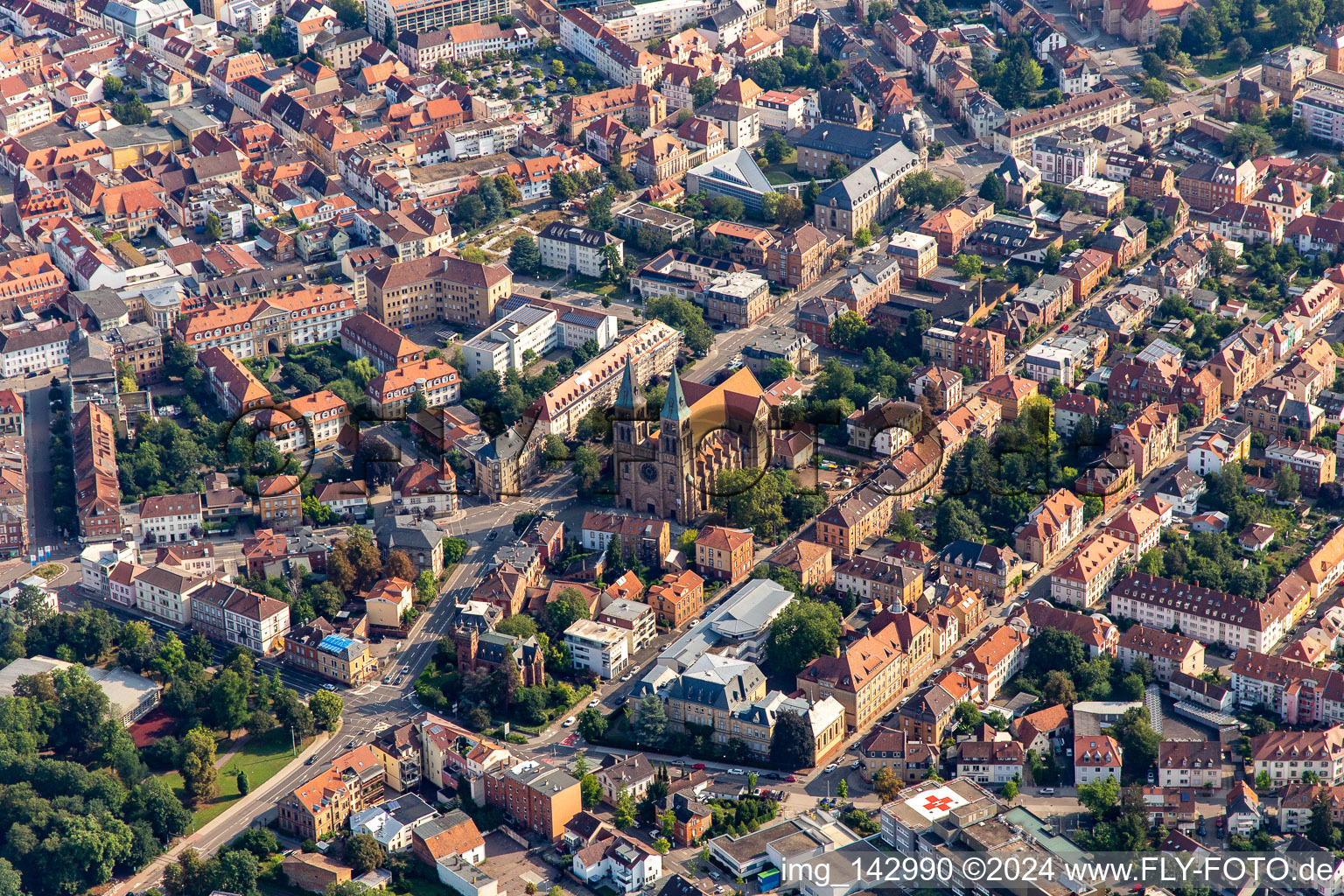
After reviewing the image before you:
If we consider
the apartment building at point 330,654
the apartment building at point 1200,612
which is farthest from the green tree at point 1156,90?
the apartment building at point 330,654

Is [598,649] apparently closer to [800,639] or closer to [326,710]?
[800,639]

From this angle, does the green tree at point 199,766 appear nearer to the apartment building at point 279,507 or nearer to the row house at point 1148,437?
the apartment building at point 279,507

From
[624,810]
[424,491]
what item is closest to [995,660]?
[624,810]

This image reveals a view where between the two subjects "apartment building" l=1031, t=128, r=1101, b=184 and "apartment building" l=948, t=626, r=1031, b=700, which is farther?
"apartment building" l=1031, t=128, r=1101, b=184

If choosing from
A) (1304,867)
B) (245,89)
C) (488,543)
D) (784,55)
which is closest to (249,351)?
(488,543)

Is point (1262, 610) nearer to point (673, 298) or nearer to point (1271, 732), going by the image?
point (1271, 732)

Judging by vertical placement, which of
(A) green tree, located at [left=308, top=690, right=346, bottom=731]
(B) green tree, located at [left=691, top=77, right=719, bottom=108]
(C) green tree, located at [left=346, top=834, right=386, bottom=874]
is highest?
(B) green tree, located at [left=691, top=77, right=719, bottom=108]

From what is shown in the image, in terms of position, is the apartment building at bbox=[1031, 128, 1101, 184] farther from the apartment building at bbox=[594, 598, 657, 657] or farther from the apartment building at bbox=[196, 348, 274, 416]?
the apartment building at bbox=[594, 598, 657, 657]

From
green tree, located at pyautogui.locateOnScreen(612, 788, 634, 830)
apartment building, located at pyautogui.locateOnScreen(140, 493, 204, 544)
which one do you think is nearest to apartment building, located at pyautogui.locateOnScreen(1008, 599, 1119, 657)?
green tree, located at pyautogui.locateOnScreen(612, 788, 634, 830)
